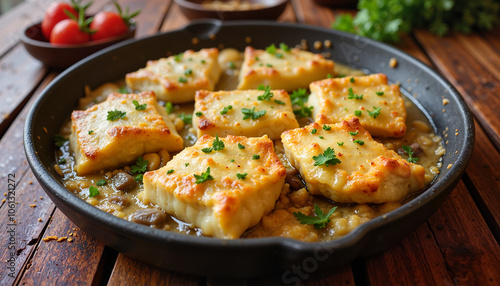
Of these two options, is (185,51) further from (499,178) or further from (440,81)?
(499,178)

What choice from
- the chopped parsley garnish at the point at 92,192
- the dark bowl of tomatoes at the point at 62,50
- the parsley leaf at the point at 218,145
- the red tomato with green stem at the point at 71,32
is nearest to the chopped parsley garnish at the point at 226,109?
the parsley leaf at the point at 218,145

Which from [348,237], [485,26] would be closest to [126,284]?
[348,237]

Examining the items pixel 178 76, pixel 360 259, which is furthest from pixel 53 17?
pixel 360 259

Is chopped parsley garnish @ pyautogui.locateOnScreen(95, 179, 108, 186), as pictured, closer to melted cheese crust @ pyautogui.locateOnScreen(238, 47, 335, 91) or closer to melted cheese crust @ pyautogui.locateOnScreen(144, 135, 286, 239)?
melted cheese crust @ pyautogui.locateOnScreen(144, 135, 286, 239)

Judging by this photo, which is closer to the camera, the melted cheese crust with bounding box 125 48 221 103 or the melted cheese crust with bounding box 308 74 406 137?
the melted cheese crust with bounding box 308 74 406 137

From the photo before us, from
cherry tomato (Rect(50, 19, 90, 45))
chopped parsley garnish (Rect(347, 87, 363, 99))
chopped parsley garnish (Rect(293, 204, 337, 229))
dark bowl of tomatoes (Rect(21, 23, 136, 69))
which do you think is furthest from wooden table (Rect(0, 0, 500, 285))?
chopped parsley garnish (Rect(347, 87, 363, 99))

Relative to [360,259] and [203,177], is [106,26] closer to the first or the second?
[203,177]
